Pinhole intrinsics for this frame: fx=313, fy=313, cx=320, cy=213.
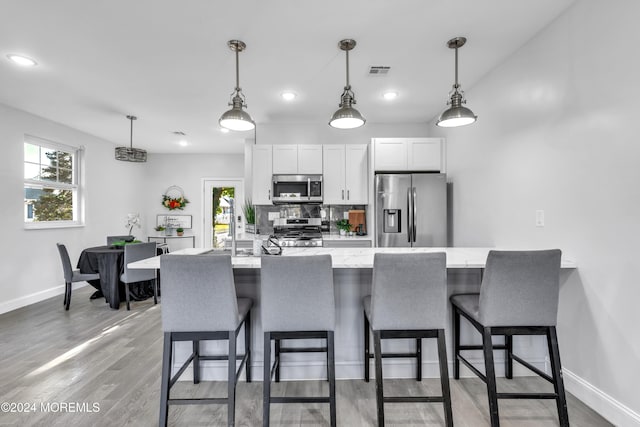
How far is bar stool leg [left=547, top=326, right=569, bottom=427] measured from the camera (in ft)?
5.50

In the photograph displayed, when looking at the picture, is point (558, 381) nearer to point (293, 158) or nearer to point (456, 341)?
point (456, 341)

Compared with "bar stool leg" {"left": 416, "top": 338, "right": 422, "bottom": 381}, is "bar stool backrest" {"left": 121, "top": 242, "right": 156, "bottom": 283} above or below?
above

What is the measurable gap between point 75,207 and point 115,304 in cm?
212

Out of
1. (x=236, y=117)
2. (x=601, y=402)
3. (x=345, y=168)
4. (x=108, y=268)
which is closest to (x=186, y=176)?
(x=108, y=268)

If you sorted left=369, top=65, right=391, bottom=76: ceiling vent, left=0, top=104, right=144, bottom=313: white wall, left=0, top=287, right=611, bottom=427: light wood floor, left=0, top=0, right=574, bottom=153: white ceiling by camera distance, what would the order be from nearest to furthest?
left=0, top=287, right=611, bottom=427: light wood floor → left=0, top=0, right=574, bottom=153: white ceiling → left=369, top=65, right=391, bottom=76: ceiling vent → left=0, top=104, right=144, bottom=313: white wall

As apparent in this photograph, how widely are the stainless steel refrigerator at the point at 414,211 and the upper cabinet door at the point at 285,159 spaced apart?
4.28 ft

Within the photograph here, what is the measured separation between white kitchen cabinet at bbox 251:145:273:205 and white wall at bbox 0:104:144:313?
2.97 metres

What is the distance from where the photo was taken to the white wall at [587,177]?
170 cm

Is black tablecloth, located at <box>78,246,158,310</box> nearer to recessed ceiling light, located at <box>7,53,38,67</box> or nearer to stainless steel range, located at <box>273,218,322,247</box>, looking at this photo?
stainless steel range, located at <box>273,218,322,247</box>

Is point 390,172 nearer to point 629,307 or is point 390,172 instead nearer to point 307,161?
point 307,161

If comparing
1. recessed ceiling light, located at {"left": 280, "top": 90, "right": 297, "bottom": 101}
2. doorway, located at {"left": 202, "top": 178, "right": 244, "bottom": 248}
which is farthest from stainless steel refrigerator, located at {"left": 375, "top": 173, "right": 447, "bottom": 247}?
doorway, located at {"left": 202, "top": 178, "right": 244, "bottom": 248}

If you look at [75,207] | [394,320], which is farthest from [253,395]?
[75,207]

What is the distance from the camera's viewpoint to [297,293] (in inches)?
66.2

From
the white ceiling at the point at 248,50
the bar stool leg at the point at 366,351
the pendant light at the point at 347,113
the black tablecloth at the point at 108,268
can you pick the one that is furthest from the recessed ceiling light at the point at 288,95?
the black tablecloth at the point at 108,268
